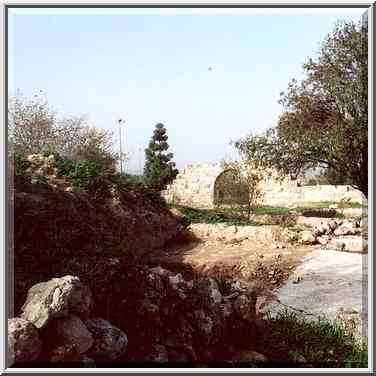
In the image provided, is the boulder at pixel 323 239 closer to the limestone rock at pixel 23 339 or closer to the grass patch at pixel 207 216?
the grass patch at pixel 207 216

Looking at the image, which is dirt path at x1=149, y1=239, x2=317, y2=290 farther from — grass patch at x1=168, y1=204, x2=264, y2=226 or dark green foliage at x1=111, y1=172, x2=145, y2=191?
dark green foliage at x1=111, y1=172, x2=145, y2=191

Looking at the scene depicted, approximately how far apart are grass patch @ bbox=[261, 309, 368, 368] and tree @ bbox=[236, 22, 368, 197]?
148 cm

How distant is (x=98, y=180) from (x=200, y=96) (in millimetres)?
1378

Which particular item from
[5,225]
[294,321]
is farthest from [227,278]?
[5,225]

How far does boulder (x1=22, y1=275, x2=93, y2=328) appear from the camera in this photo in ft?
9.92

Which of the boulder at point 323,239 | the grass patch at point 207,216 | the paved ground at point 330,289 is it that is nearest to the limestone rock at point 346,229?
the boulder at point 323,239

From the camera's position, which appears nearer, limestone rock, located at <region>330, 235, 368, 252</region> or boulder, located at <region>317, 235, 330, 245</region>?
limestone rock, located at <region>330, 235, 368, 252</region>

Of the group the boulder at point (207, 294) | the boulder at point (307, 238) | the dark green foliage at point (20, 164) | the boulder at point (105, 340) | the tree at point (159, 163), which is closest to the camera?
the boulder at point (105, 340)

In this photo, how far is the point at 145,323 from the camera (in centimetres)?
350

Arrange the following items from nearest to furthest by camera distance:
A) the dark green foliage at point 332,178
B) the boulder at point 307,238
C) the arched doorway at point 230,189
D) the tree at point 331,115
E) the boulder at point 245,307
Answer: the boulder at point 245,307, the tree at point 331,115, the boulder at point 307,238, the dark green foliage at point 332,178, the arched doorway at point 230,189

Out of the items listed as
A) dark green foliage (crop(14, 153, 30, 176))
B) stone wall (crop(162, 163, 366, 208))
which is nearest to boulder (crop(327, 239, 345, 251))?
stone wall (crop(162, 163, 366, 208))

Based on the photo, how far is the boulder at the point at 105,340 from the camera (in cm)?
323

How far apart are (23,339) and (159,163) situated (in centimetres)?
215

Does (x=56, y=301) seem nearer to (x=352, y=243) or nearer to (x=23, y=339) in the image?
(x=23, y=339)
